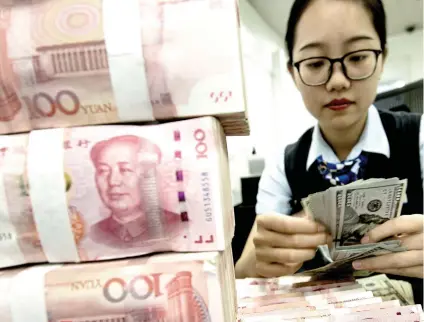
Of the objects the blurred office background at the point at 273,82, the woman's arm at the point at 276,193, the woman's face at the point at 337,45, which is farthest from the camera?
the blurred office background at the point at 273,82

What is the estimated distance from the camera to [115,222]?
11.9 inches

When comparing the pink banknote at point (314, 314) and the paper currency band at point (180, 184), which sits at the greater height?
the paper currency band at point (180, 184)

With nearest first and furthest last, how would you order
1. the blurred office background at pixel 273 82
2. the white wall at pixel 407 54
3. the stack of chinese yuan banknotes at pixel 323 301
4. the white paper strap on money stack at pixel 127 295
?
1. the white paper strap on money stack at pixel 127 295
2. the stack of chinese yuan banknotes at pixel 323 301
3. the blurred office background at pixel 273 82
4. the white wall at pixel 407 54

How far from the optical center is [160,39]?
0.30m

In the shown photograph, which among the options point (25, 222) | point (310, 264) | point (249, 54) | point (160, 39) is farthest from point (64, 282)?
point (249, 54)

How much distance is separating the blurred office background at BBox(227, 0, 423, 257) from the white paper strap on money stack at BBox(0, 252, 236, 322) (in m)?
1.18

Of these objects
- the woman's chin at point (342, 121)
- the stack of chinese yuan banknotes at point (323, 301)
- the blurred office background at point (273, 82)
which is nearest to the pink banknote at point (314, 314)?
the stack of chinese yuan banknotes at point (323, 301)

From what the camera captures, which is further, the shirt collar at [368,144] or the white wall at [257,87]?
the white wall at [257,87]

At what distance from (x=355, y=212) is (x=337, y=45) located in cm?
31

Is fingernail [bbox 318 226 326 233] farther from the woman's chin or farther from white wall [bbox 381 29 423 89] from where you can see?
white wall [bbox 381 29 423 89]

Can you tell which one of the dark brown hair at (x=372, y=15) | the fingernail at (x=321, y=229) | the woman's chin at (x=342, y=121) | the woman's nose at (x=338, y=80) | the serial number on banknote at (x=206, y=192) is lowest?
the fingernail at (x=321, y=229)

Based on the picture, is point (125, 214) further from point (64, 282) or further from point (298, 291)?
point (298, 291)

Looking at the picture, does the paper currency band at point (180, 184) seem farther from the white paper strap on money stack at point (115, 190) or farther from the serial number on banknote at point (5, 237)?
the serial number on banknote at point (5, 237)

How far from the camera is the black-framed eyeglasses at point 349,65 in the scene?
0.65 meters
